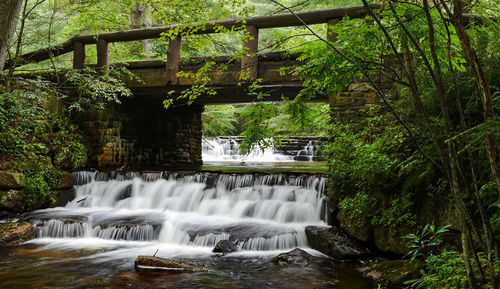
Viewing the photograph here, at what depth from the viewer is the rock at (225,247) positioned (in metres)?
5.77

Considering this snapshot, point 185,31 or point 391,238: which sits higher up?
point 185,31

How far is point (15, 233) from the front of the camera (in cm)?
640

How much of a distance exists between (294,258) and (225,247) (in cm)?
121

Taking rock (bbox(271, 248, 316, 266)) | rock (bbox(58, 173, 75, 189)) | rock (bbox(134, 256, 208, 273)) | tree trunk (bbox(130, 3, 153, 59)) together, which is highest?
tree trunk (bbox(130, 3, 153, 59))

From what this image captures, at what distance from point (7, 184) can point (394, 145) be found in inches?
305

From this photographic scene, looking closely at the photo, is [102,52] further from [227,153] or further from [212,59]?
[227,153]

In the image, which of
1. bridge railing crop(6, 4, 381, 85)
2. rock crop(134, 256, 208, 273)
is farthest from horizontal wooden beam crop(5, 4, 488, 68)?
rock crop(134, 256, 208, 273)

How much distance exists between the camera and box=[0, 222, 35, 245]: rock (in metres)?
6.21

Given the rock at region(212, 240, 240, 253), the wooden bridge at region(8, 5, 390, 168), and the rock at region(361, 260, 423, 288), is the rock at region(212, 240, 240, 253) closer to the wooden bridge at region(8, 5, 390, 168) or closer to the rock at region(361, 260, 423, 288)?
the rock at region(361, 260, 423, 288)

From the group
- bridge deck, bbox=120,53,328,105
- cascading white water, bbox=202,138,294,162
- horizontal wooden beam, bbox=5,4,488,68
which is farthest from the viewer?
cascading white water, bbox=202,138,294,162

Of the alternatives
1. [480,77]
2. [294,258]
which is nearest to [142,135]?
[294,258]

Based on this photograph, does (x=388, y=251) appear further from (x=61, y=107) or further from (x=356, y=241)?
(x=61, y=107)

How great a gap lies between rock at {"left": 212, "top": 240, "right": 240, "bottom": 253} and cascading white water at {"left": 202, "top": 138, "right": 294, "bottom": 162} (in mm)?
10043

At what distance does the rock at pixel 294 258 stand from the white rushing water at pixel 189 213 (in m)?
0.65
